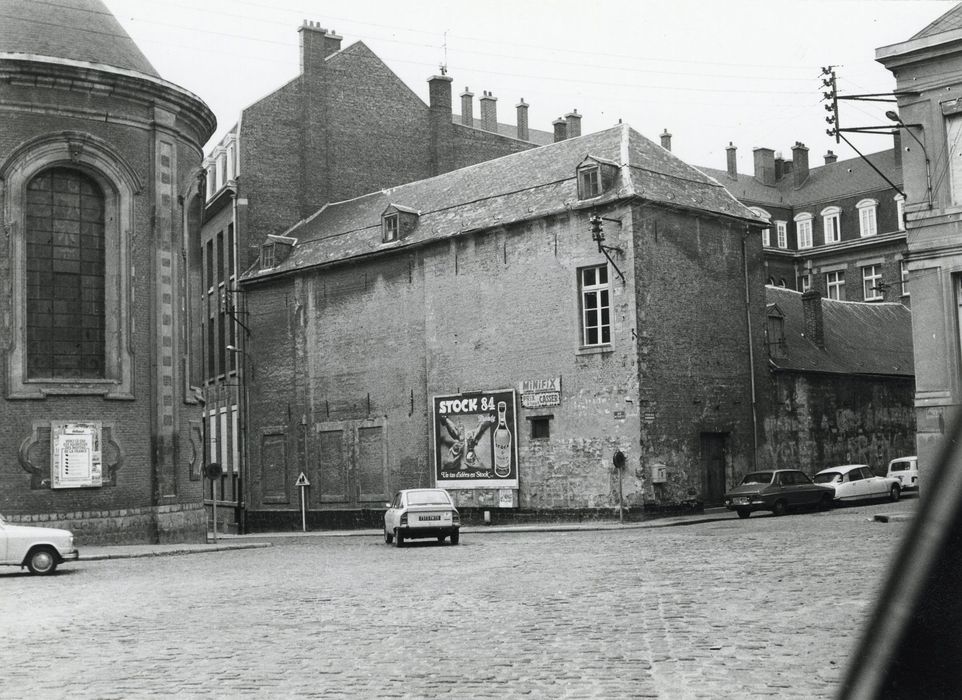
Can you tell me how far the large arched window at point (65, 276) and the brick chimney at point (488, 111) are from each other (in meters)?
34.6

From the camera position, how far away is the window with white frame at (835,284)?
61.0 metres

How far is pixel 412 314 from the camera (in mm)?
34875

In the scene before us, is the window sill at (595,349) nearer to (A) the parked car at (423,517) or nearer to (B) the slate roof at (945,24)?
(A) the parked car at (423,517)

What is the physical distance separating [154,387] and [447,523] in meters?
A: 8.63

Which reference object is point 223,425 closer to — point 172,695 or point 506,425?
point 506,425

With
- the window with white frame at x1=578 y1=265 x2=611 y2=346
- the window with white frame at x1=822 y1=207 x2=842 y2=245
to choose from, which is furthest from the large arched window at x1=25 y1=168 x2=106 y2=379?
the window with white frame at x1=822 y1=207 x2=842 y2=245

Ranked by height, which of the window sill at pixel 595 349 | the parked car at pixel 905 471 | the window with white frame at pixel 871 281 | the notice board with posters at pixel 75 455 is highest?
the window with white frame at pixel 871 281

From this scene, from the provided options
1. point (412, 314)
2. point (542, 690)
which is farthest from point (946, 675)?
point (412, 314)

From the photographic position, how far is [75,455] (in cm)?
2531

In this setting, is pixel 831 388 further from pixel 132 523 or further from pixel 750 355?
pixel 132 523

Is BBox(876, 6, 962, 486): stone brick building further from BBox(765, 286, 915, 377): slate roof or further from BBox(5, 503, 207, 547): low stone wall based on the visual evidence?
BBox(5, 503, 207, 547): low stone wall

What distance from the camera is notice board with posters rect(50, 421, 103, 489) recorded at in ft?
82.3

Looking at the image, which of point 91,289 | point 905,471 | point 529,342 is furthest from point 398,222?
point 905,471

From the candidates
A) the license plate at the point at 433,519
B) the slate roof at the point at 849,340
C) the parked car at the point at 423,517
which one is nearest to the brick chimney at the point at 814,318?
the slate roof at the point at 849,340
